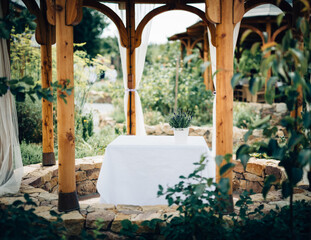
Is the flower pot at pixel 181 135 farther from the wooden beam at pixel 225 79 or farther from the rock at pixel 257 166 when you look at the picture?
the rock at pixel 257 166

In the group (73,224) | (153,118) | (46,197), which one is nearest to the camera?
(73,224)

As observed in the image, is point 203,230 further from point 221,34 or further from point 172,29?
point 172,29

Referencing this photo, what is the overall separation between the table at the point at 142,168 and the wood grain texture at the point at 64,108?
0.45m

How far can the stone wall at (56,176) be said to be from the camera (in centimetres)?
368

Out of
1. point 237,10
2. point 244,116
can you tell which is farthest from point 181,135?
point 244,116

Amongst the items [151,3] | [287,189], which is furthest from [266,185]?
[151,3]

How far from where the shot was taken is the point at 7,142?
304cm

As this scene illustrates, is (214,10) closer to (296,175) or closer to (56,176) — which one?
(296,175)

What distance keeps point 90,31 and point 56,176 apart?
38.7ft

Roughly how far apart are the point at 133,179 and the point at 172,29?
1575cm

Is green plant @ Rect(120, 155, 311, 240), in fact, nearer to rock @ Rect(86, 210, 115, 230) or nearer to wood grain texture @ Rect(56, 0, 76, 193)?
rock @ Rect(86, 210, 115, 230)

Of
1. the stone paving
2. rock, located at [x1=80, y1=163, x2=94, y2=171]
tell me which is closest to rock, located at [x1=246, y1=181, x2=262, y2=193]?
the stone paving

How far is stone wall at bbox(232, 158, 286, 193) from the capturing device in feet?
12.6

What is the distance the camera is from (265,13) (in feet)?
23.8
